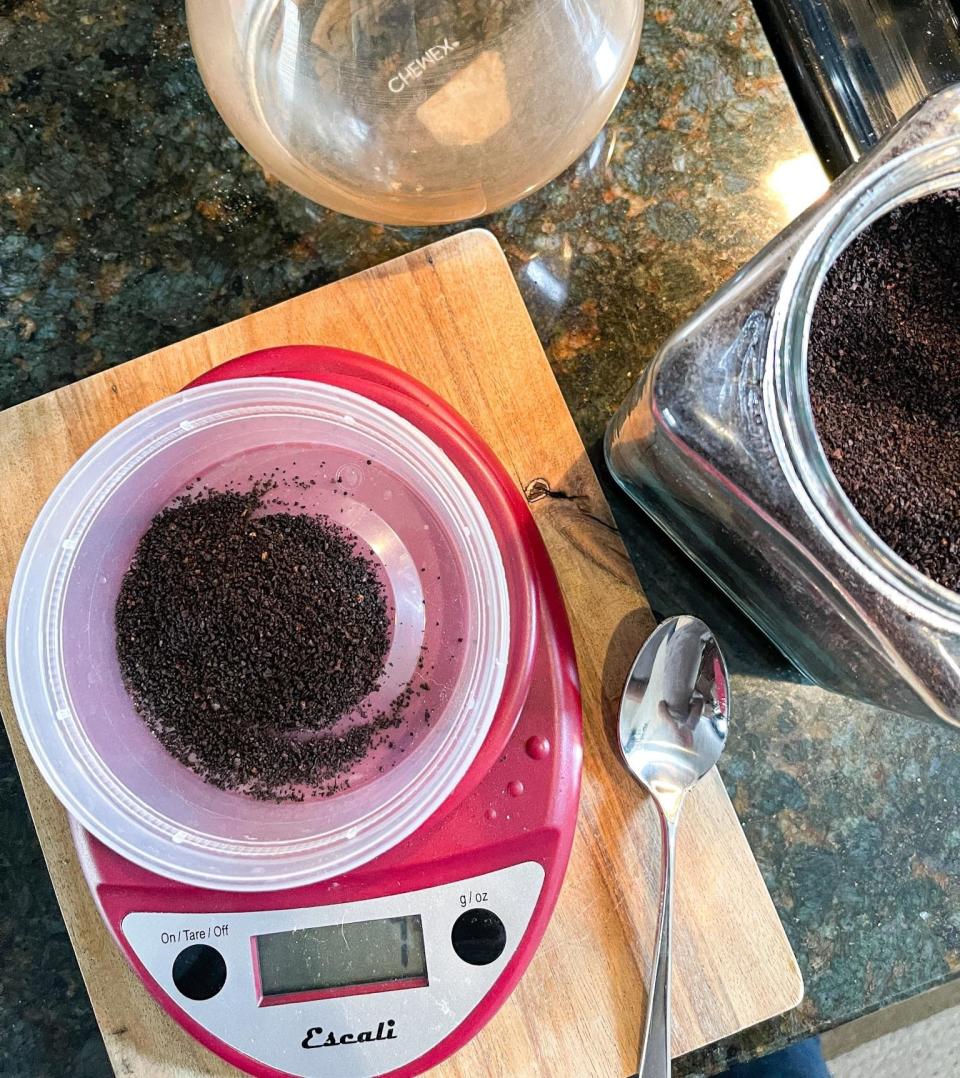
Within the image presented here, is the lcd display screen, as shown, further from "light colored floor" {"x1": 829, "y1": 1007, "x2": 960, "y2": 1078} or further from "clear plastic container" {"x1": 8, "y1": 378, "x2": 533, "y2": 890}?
"light colored floor" {"x1": 829, "y1": 1007, "x2": 960, "y2": 1078}

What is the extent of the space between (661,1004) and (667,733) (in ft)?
0.65

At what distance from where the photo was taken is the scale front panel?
24.1 inches

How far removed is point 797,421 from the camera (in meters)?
0.47

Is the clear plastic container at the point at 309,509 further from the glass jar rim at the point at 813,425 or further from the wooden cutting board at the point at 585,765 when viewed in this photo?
the glass jar rim at the point at 813,425

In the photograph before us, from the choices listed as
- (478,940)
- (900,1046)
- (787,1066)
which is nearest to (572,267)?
(478,940)

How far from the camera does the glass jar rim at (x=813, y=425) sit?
0.47 m

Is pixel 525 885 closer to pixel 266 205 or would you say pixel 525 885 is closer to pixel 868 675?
pixel 868 675

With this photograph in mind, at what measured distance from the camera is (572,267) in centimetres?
76

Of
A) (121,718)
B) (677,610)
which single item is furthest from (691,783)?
(121,718)

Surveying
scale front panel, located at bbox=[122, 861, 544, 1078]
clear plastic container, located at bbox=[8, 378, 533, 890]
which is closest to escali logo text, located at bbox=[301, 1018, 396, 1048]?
scale front panel, located at bbox=[122, 861, 544, 1078]

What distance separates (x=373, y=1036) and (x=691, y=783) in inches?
11.6

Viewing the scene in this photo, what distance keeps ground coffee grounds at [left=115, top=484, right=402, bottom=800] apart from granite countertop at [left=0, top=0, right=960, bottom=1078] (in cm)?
18

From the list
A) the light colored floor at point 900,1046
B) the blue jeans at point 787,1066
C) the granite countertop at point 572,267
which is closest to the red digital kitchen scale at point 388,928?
the granite countertop at point 572,267

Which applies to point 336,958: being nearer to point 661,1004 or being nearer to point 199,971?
point 199,971
